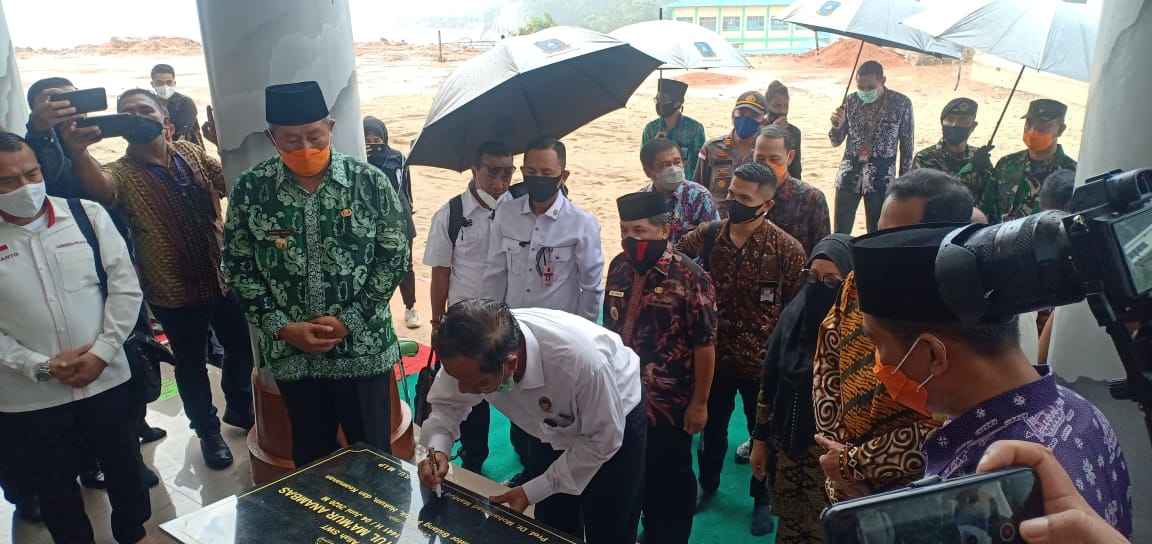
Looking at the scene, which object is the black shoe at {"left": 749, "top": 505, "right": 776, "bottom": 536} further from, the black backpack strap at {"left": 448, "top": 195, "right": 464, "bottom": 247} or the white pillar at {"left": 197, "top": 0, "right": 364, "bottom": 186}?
the white pillar at {"left": 197, "top": 0, "right": 364, "bottom": 186}

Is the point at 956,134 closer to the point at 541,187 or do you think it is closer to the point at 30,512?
the point at 541,187

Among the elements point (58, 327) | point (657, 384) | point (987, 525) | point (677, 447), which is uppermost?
point (987, 525)

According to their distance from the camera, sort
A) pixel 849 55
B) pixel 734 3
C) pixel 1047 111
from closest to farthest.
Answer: pixel 1047 111
pixel 849 55
pixel 734 3

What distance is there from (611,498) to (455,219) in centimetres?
195

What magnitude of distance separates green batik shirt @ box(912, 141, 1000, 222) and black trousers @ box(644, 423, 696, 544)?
9.87 feet

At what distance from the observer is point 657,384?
336cm

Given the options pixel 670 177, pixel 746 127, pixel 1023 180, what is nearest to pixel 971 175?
pixel 1023 180

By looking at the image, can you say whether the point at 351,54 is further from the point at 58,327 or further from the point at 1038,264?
the point at 1038,264

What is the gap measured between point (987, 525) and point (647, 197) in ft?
8.12

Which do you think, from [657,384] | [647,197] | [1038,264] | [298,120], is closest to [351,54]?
[298,120]

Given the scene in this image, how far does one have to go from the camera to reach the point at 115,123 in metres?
4.05

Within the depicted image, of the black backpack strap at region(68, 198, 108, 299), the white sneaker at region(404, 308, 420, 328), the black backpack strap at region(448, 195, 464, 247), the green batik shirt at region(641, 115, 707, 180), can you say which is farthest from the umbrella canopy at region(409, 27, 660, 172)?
the white sneaker at region(404, 308, 420, 328)

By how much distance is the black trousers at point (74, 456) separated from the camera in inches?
129

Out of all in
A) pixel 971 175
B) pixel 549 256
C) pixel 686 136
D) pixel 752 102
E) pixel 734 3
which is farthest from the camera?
pixel 734 3
